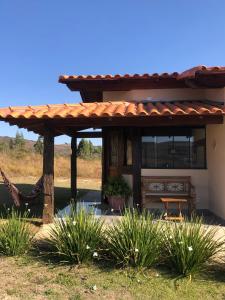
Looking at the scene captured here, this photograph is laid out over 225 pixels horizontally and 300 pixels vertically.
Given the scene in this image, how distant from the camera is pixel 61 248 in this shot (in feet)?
18.7

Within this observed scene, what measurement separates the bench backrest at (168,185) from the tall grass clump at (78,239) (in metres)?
4.24

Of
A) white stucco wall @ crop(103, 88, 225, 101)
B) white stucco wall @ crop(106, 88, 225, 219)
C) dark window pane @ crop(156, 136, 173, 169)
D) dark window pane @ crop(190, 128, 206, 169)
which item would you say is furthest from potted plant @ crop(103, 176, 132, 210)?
white stucco wall @ crop(103, 88, 225, 101)

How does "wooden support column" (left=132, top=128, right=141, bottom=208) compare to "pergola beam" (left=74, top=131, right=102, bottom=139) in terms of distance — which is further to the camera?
"pergola beam" (left=74, top=131, right=102, bottom=139)

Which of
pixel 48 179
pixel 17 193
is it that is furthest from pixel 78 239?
pixel 17 193

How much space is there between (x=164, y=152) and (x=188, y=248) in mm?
5989

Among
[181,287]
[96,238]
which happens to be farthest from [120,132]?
[181,287]

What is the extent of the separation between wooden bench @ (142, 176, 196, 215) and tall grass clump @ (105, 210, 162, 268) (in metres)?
4.17

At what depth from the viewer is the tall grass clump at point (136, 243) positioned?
17.8 feet

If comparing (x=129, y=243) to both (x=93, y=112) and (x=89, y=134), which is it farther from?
(x=89, y=134)

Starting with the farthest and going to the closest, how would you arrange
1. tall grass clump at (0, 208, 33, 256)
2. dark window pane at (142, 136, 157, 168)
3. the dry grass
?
1. the dry grass
2. dark window pane at (142, 136, 157, 168)
3. tall grass clump at (0, 208, 33, 256)

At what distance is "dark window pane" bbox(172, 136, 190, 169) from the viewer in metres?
10.9

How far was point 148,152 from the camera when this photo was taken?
11.1 m

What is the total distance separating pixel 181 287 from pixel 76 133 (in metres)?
8.28

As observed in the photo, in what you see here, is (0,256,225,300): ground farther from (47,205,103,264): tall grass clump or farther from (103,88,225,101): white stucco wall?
(103,88,225,101): white stucco wall
